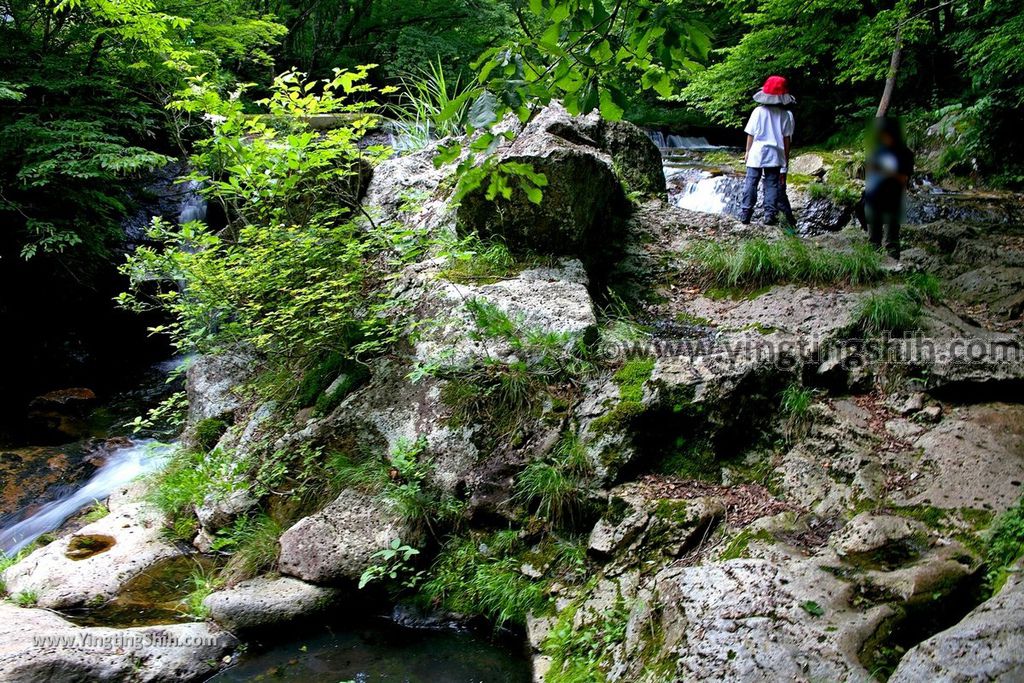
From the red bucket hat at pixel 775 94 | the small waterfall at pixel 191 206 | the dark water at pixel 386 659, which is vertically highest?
the red bucket hat at pixel 775 94

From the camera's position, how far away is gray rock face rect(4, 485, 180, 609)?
4508mm

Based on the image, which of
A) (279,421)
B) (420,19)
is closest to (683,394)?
(279,421)

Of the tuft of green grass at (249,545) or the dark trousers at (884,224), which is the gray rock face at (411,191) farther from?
the dark trousers at (884,224)

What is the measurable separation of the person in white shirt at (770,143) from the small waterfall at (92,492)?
6951 mm

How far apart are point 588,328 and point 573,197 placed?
5.06 feet

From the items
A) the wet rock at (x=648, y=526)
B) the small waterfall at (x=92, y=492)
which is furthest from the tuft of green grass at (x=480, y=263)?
the small waterfall at (x=92, y=492)

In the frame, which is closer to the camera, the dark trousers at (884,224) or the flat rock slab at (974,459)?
the flat rock slab at (974,459)

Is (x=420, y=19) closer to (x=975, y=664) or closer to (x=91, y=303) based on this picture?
(x=91, y=303)

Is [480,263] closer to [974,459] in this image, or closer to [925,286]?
[925,286]

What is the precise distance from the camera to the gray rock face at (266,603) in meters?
4.07

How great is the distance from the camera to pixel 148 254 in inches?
209

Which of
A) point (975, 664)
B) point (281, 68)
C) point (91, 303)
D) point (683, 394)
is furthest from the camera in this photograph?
point (281, 68)

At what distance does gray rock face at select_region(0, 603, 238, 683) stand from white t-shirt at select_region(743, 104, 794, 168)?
6.87m

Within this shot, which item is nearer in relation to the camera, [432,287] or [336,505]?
[336,505]
